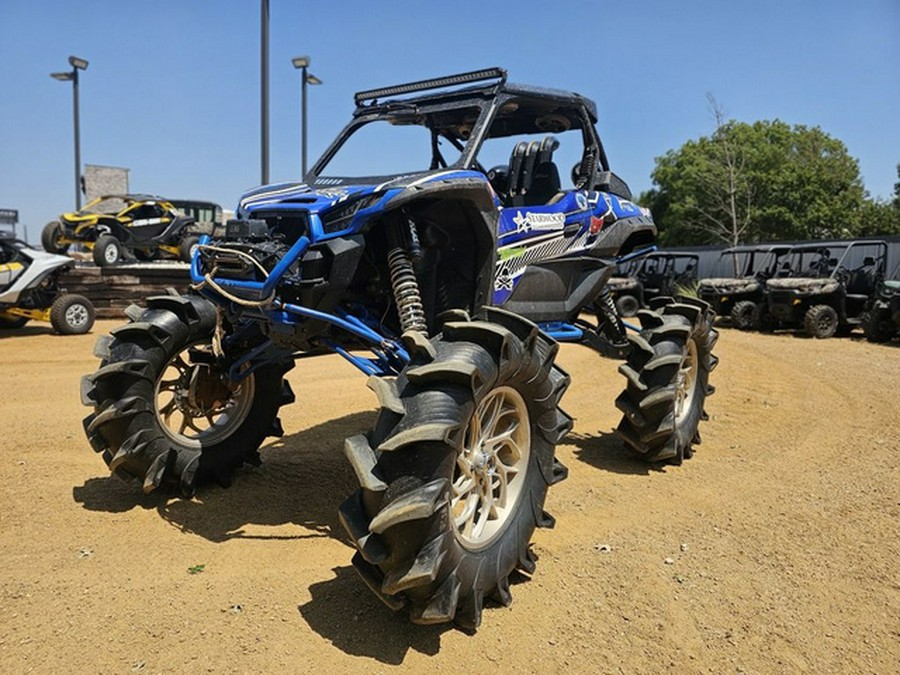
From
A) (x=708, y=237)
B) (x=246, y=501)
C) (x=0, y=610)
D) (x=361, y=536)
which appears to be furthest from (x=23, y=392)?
(x=708, y=237)

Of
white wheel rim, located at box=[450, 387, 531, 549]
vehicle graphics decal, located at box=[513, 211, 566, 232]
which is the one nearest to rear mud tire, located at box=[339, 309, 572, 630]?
white wheel rim, located at box=[450, 387, 531, 549]

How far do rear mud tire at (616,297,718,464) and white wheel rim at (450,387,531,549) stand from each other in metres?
2.22

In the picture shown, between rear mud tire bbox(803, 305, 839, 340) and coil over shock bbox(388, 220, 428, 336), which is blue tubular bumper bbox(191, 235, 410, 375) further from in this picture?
rear mud tire bbox(803, 305, 839, 340)

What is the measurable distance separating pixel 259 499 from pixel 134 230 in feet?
52.9

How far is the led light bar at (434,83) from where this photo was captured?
483 cm

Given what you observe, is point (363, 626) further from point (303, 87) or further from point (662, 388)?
point (303, 87)

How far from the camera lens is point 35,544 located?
3906 millimetres

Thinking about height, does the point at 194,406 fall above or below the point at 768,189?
below

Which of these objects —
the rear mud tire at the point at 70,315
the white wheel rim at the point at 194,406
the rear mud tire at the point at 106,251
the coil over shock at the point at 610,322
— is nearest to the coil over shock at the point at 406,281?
the white wheel rim at the point at 194,406

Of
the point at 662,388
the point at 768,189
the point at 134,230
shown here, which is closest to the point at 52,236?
the point at 134,230

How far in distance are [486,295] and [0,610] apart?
300 centimetres

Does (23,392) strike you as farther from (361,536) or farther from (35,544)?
(361,536)

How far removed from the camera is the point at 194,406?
491 cm

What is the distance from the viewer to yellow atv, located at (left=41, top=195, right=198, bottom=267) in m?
18.6
